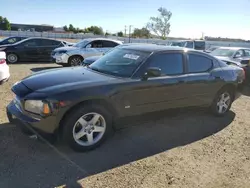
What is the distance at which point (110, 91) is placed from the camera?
12.1ft

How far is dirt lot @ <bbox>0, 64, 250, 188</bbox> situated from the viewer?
10.0 ft

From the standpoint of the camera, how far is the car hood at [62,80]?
349cm

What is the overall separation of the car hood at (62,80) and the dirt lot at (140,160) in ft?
2.95

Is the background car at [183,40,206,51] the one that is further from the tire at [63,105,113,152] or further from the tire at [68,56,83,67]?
the tire at [63,105,113,152]

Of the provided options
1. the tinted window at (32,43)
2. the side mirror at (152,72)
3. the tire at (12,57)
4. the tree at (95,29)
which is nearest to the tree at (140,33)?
the tree at (95,29)

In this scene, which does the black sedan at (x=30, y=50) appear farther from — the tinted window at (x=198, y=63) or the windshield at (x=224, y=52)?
the tinted window at (x=198, y=63)

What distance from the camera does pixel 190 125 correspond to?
505cm

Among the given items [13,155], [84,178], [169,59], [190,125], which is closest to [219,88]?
[190,125]

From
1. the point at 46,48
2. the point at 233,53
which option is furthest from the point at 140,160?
the point at 46,48

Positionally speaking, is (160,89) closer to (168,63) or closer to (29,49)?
(168,63)

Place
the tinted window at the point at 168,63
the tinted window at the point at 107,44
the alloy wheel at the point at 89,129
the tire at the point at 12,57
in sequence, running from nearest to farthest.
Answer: the alloy wheel at the point at 89,129, the tinted window at the point at 168,63, the tinted window at the point at 107,44, the tire at the point at 12,57

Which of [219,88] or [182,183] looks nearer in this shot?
[182,183]

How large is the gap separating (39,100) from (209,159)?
→ 264 cm

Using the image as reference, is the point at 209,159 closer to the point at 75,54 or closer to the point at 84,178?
the point at 84,178
